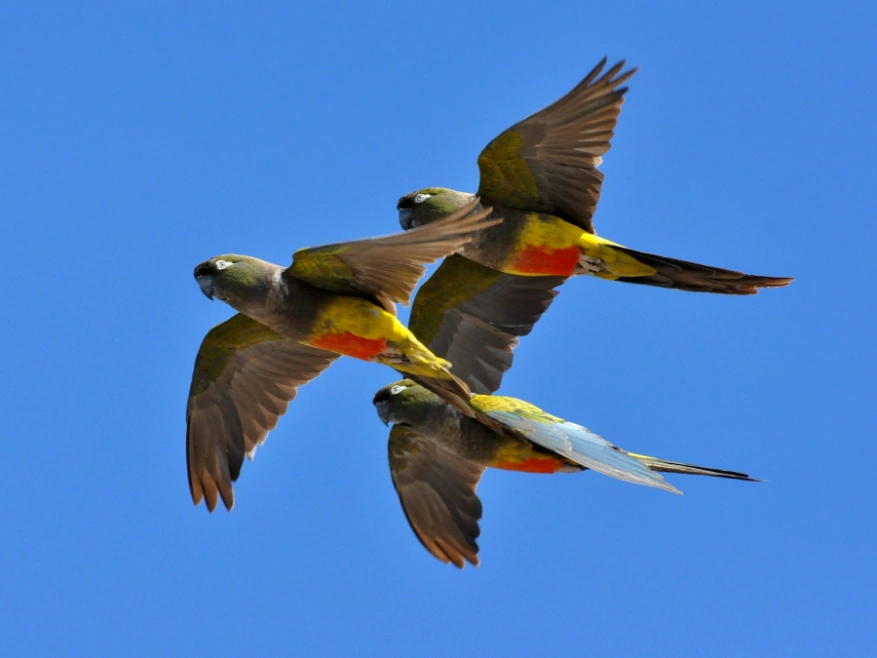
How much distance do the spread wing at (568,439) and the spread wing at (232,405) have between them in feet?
7.10

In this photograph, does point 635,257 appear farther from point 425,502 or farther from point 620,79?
point 425,502

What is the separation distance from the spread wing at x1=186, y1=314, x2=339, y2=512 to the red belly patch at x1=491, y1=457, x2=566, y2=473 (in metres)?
2.27

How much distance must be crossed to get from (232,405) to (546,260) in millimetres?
3693

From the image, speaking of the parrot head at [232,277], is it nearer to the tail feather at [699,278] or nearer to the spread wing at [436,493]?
the spread wing at [436,493]

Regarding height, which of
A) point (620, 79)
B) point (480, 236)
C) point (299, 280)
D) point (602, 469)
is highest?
point (620, 79)

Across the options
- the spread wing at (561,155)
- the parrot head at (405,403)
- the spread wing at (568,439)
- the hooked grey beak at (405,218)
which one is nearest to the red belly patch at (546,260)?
the spread wing at (561,155)

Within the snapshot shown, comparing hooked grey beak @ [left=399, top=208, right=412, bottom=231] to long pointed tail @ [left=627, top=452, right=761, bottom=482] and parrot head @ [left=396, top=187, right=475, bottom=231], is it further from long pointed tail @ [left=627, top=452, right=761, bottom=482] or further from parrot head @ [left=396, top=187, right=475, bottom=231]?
long pointed tail @ [left=627, top=452, right=761, bottom=482]

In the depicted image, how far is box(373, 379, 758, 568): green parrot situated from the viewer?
13.6 metres

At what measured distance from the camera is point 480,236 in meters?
14.3

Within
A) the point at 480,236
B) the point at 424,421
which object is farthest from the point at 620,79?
the point at 424,421

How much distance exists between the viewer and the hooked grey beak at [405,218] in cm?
1446

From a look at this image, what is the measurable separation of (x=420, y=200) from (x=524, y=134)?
1.25 metres

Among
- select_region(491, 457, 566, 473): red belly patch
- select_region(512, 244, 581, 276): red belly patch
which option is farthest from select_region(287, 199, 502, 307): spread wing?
select_region(491, 457, 566, 473): red belly patch

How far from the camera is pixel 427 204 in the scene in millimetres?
14336
